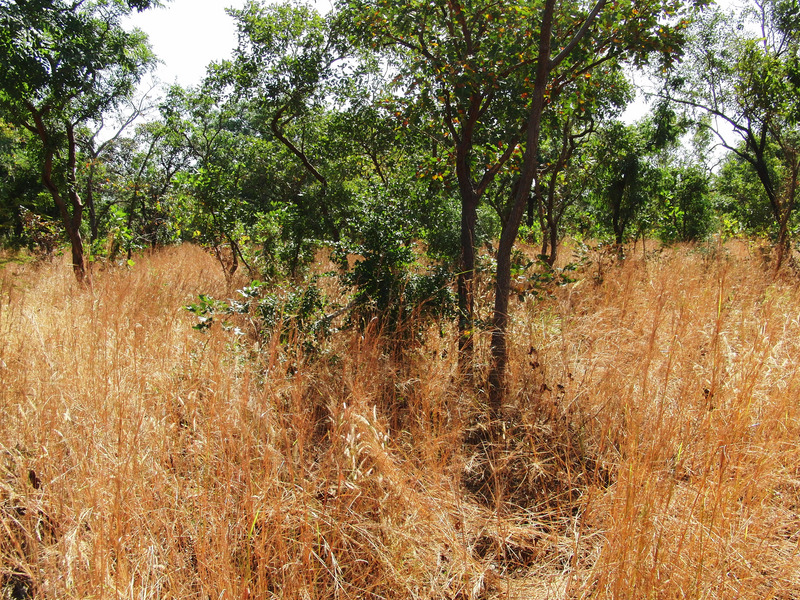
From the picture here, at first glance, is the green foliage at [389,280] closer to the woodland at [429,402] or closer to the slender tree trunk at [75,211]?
the woodland at [429,402]

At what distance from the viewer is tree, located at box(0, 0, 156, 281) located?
4.49 metres

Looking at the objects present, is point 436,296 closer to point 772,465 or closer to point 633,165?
point 772,465

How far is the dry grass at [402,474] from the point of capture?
1.63 meters

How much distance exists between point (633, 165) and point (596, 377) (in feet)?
27.6

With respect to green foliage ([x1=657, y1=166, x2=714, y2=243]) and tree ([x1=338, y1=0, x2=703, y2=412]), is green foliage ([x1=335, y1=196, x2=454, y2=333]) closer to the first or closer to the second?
tree ([x1=338, y1=0, x2=703, y2=412])

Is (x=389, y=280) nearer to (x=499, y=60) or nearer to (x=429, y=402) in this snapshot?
(x=429, y=402)

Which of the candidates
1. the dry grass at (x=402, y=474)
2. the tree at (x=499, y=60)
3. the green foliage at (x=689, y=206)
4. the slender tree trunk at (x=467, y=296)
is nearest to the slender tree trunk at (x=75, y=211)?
the dry grass at (x=402, y=474)

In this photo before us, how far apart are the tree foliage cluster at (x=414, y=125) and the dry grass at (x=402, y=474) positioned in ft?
1.92

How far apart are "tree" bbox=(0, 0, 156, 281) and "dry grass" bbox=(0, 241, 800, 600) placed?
10.1ft

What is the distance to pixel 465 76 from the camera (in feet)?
10.0

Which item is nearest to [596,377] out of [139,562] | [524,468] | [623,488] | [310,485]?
[524,468]

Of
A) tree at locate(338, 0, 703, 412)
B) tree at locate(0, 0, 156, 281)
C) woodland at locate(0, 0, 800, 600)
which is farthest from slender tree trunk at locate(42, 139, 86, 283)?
tree at locate(338, 0, 703, 412)

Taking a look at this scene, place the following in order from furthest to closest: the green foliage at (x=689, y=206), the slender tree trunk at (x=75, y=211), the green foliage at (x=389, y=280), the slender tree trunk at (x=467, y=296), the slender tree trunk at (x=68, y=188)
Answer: the green foliage at (x=689, y=206)
the slender tree trunk at (x=75, y=211)
the slender tree trunk at (x=68, y=188)
the green foliage at (x=389, y=280)
the slender tree trunk at (x=467, y=296)

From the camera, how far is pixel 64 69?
19.0ft
